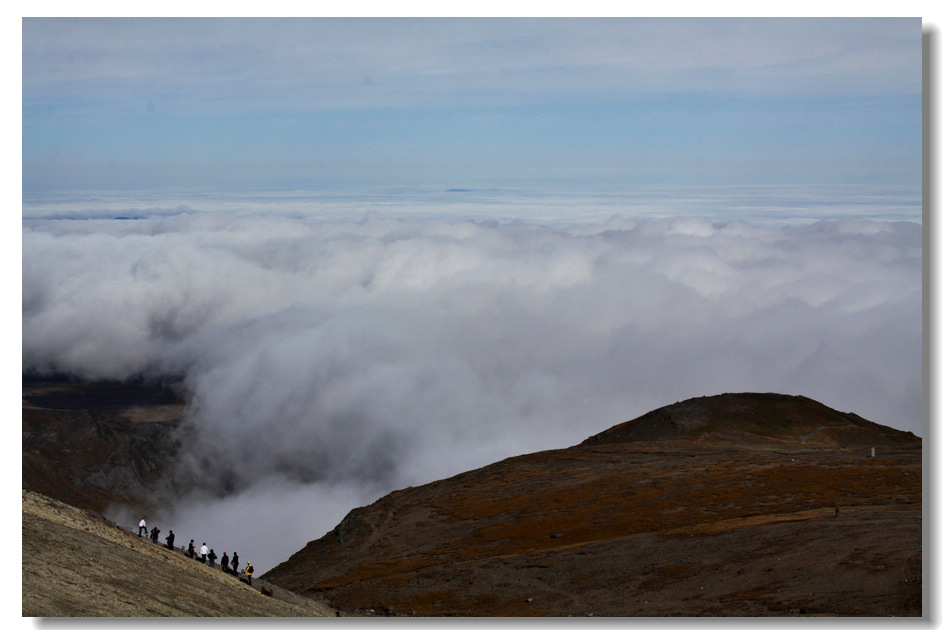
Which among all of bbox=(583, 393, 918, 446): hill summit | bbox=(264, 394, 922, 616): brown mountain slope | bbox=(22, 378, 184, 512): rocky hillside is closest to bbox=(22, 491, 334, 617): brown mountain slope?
bbox=(264, 394, 922, 616): brown mountain slope

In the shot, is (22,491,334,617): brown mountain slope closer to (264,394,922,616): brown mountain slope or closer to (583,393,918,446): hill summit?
(264,394,922,616): brown mountain slope

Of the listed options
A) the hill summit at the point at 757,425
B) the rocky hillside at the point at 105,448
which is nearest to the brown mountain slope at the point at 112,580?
the hill summit at the point at 757,425

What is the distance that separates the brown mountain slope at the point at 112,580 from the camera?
46.3 ft

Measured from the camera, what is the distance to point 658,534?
22844 millimetres

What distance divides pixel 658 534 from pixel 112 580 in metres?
13.0

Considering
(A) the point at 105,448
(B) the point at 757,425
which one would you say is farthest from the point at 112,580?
(A) the point at 105,448

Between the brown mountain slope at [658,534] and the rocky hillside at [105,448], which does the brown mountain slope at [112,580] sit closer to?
the brown mountain slope at [658,534]

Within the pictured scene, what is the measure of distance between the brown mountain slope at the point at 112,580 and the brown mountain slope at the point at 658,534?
3846mm

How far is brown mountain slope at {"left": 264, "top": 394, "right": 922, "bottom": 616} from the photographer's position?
1689 cm

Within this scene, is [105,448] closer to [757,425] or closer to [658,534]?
[757,425]

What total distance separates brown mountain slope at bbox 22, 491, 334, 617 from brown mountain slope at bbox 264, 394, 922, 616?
3846mm

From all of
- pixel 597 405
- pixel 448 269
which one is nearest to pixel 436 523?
pixel 448 269

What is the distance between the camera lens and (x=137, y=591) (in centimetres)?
1501
